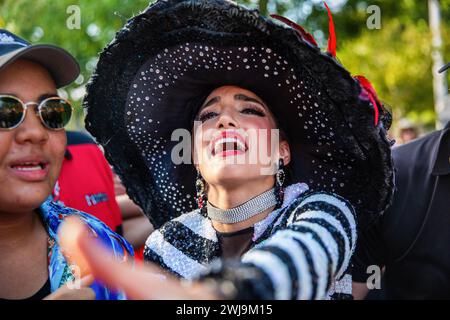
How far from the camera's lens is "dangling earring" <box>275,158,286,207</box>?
6.72 feet

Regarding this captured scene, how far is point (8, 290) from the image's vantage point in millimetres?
1708

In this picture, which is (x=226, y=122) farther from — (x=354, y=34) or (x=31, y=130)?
(x=354, y=34)

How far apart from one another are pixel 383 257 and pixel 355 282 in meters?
0.18

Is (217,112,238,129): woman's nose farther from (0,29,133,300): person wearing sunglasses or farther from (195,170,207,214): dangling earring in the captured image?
(0,29,133,300): person wearing sunglasses

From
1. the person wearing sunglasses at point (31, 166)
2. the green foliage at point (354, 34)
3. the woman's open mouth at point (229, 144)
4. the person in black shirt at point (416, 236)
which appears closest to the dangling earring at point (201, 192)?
the woman's open mouth at point (229, 144)

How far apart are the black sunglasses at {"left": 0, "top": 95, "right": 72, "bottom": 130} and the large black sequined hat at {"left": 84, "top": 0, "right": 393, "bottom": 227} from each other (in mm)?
379

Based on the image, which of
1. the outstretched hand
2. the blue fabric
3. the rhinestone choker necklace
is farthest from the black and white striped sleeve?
the blue fabric

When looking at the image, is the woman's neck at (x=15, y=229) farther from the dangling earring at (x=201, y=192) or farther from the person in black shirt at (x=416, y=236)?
the person in black shirt at (x=416, y=236)

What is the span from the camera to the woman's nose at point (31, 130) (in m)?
1.68

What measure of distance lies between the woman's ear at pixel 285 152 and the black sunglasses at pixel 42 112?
870 millimetres

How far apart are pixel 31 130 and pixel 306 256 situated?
3.26ft

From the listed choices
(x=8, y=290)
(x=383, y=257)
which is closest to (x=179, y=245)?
(x=8, y=290)

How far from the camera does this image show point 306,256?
1.30 m

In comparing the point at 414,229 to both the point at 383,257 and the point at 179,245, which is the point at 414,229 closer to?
the point at 383,257
